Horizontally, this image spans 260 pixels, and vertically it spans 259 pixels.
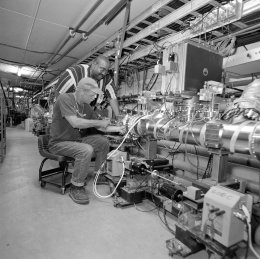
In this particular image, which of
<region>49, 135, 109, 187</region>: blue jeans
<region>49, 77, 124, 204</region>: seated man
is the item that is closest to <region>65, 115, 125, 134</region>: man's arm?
<region>49, 77, 124, 204</region>: seated man

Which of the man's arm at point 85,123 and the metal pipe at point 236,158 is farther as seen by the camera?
the man's arm at point 85,123

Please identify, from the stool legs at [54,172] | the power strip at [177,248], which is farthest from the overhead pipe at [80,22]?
the power strip at [177,248]

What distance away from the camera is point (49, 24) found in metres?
2.68

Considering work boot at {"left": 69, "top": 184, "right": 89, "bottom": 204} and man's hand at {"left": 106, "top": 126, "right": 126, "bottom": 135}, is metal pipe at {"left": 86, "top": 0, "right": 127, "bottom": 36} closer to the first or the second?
man's hand at {"left": 106, "top": 126, "right": 126, "bottom": 135}

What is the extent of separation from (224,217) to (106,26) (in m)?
2.41

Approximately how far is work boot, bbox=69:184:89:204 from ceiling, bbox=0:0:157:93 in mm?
1709

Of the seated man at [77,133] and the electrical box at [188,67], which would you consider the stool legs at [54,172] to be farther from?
the electrical box at [188,67]

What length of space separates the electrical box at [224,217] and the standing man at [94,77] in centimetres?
159

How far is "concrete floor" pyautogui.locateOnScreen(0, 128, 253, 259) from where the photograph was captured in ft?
3.68

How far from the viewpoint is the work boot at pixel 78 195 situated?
5.52 feet

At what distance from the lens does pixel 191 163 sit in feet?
6.54

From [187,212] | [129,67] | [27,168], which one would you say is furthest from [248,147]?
[129,67]

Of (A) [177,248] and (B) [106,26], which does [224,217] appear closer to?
(A) [177,248]

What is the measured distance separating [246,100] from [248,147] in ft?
1.22
